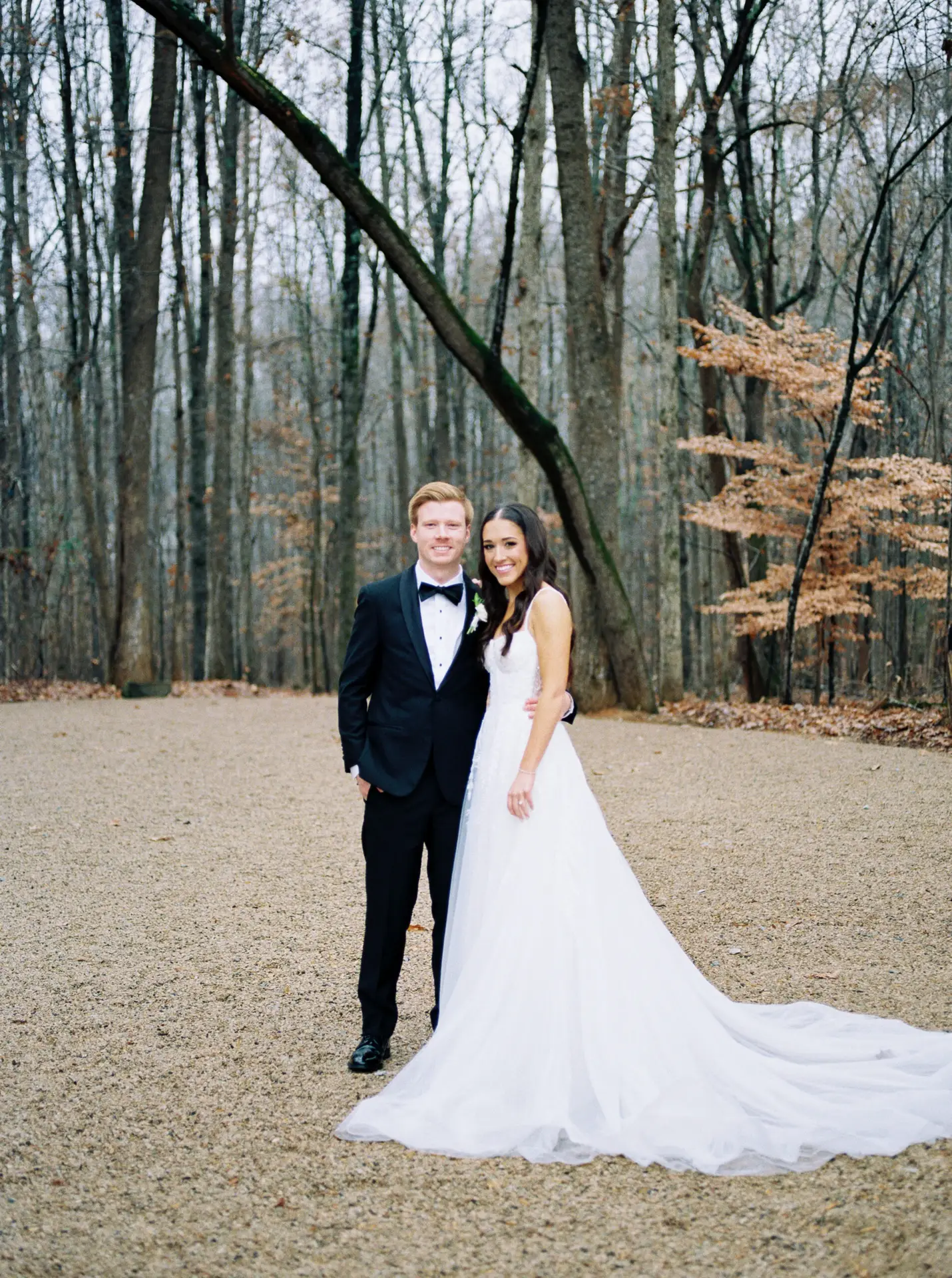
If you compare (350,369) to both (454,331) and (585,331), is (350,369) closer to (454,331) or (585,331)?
(585,331)

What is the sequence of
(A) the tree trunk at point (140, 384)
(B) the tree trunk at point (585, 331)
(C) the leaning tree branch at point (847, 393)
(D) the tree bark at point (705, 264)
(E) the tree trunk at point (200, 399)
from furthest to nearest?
(E) the tree trunk at point (200, 399), (A) the tree trunk at point (140, 384), (D) the tree bark at point (705, 264), (B) the tree trunk at point (585, 331), (C) the leaning tree branch at point (847, 393)

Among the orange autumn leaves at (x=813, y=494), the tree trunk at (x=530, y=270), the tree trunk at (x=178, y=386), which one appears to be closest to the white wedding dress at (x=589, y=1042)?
the orange autumn leaves at (x=813, y=494)

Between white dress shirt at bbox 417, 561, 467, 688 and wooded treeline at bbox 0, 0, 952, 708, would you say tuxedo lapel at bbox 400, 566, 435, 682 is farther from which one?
wooded treeline at bbox 0, 0, 952, 708

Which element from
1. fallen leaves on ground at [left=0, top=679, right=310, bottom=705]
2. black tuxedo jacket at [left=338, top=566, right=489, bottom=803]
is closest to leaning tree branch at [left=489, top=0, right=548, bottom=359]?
fallen leaves on ground at [left=0, top=679, right=310, bottom=705]

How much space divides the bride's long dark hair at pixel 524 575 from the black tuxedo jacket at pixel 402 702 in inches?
3.0

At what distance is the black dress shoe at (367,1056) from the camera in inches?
153

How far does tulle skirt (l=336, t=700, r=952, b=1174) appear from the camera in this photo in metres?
3.19

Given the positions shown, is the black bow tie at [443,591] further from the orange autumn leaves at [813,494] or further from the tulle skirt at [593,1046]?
the orange autumn leaves at [813,494]

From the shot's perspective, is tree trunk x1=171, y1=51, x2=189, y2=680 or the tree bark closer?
the tree bark

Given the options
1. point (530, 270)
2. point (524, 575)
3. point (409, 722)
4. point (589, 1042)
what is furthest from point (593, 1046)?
point (530, 270)

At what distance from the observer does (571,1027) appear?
3.46 metres

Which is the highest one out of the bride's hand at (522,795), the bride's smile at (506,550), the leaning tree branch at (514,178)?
the leaning tree branch at (514,178)

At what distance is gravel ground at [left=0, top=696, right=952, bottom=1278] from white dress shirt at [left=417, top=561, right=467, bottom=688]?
1.45 metres

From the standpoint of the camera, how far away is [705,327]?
1415cm
